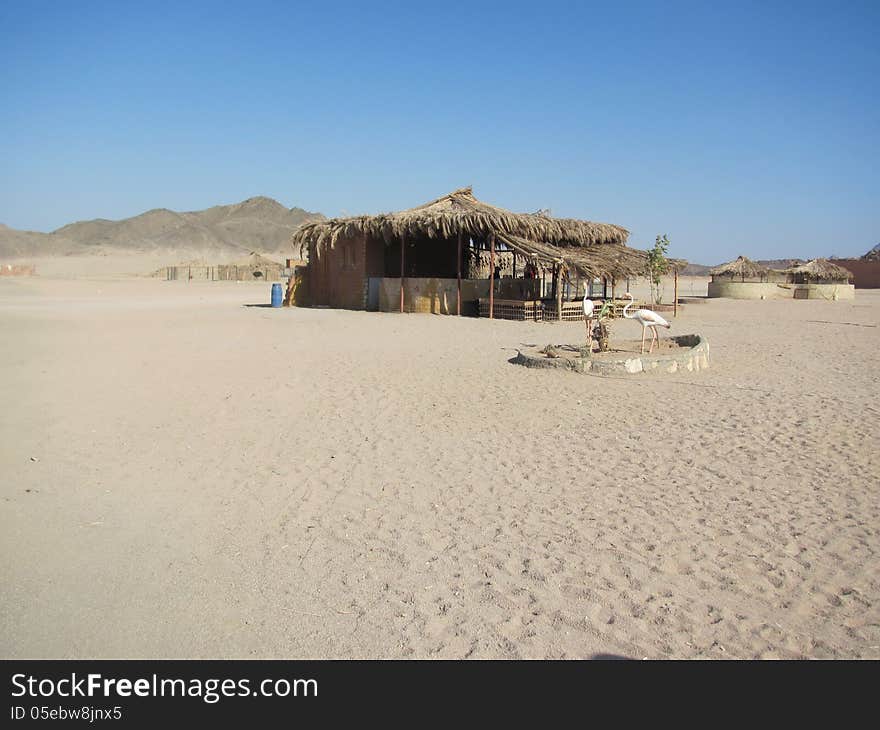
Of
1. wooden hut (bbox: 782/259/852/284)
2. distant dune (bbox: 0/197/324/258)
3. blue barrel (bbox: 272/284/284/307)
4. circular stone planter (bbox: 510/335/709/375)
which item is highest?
distant dune (bbox: 0/197/324/258)

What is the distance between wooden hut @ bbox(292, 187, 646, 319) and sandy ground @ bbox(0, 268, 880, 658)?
9899 millimetres

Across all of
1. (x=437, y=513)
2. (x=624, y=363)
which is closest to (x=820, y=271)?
(x=624, y=363)

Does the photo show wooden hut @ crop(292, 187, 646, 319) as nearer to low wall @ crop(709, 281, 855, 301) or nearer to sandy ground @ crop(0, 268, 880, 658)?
sandy ground @ crop(0, 268, 880, 658)

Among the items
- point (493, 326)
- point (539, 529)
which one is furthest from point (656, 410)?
point (493, 326)

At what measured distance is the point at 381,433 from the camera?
7.05m

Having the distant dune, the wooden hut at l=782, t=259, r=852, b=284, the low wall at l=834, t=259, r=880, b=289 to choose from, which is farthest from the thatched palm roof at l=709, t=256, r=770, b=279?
the distant dune

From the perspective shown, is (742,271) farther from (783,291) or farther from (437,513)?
(437,513)

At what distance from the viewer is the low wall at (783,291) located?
113 feet

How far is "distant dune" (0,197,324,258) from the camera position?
328 ft

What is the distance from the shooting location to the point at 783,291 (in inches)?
1393

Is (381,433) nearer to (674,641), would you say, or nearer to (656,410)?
(656,410)

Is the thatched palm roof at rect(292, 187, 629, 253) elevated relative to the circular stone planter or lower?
elevated

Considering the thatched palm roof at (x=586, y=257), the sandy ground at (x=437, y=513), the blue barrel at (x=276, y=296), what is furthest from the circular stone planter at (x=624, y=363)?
the blue barrel at (x=276, y=296)

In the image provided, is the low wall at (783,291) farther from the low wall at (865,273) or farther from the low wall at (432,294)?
the low wall at (432,294)
